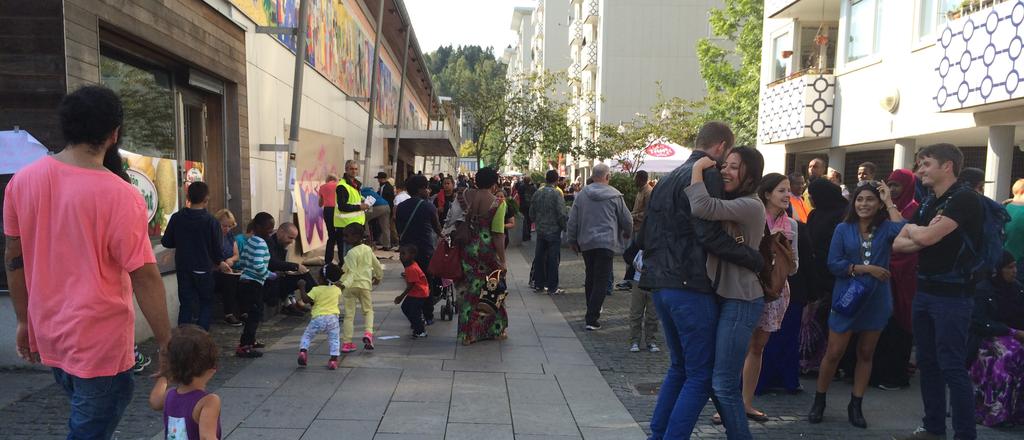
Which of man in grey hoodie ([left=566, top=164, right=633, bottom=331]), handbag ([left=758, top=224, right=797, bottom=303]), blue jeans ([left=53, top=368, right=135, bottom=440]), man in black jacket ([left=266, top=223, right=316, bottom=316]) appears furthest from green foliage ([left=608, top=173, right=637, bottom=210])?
blue jeans ([left=53, top=368, right=135, bottom=440])

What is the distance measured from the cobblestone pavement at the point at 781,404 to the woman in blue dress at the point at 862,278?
0.57ft

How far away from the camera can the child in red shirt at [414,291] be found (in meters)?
7.05

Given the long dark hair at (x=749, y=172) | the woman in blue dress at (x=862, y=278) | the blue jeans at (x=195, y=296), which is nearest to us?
the long dark hair at (x=749, y=172)

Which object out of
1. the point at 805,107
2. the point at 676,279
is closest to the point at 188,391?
the point at 676,279

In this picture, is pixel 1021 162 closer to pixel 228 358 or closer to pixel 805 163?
pixel 805 163

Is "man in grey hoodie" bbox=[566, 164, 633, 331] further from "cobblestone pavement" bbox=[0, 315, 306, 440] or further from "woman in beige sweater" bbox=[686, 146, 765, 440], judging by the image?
"woman in beige sweater" bbox=[686, 146, 765, 440]

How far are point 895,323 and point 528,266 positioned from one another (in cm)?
881

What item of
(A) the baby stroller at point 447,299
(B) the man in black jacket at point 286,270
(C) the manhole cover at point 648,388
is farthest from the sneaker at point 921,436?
(B) the man in black jacket at point 286,270

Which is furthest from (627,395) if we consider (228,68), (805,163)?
(805,163)

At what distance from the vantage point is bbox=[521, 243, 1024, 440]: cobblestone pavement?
4.76m

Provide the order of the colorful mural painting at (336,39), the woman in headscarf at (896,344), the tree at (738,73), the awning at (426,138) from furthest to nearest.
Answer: the tree at (738,73)
the awning at (426,138)
the colorful mural painting at (336,39)
the woman in headscarf at (896,344)

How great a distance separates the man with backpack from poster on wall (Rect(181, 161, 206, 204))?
7.27 meters

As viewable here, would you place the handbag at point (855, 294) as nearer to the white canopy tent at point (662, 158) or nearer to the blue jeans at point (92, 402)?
the blue jeans at point (92, 402)

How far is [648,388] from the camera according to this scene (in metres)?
5.77
